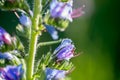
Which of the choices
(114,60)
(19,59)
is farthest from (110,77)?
(19,59)

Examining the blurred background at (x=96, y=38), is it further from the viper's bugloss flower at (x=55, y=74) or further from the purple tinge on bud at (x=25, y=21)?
the purple tinge on bud at (x=25, y=21)

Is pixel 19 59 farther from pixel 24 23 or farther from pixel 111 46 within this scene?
pixel 111 46

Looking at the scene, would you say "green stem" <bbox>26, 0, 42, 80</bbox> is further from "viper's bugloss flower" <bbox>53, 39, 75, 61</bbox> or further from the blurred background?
the blurred background

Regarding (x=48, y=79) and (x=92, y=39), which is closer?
(x=48, y=79)

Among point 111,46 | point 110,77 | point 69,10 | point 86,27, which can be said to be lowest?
point 69,10

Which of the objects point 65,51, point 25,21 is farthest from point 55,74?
point 25,21

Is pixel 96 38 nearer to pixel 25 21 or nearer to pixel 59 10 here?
pixel 25 21
